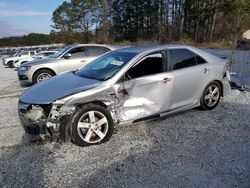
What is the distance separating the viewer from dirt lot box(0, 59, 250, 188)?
3141 mm

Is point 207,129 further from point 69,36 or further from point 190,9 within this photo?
point 69,36

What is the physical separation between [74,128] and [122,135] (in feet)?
2.96

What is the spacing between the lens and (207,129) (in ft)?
15.2

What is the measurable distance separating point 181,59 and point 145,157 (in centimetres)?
218

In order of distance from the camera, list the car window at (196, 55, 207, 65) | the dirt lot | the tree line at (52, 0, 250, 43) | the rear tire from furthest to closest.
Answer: the tree line at (52, 0, 250, 43)
the rear tire
the car window at (196, 55, 207, 65)
the dirt lot

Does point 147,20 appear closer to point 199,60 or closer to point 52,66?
point 52,66

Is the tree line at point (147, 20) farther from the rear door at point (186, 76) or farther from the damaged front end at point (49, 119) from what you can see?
the damaged front end at point (49, 119)

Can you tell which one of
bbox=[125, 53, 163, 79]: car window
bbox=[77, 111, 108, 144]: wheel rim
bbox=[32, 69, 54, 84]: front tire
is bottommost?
bbox=[77, 111, 108, 144]: wheel rim

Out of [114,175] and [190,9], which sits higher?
[190,9]

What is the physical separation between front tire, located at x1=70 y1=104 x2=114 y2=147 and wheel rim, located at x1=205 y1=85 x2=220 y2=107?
2.29m

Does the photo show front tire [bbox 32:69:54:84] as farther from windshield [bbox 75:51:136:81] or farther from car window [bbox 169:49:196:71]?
car window [bbox 169:49:196:71]

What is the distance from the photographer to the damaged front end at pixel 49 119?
12.7 ft

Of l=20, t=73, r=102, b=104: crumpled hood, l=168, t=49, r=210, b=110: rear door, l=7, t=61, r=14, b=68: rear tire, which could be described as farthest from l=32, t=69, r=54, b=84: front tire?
l=7, t=61, r=14, b=68: rear tire

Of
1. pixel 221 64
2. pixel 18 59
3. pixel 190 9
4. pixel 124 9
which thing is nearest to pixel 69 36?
pixel 124 9
